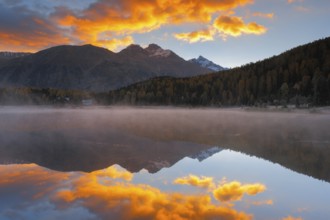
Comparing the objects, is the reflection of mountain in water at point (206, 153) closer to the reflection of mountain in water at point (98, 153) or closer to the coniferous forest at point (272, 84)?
the reflection of mountain in water at point (98, 153)

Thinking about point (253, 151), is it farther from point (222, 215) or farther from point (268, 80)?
point (268, 80)

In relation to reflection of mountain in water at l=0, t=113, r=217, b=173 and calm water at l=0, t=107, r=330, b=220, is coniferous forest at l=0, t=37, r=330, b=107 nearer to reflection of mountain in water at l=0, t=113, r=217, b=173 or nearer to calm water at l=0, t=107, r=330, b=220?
reflection of mountain in water at l=0, t=113, r=217, b=173

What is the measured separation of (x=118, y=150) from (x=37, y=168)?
7274 mm

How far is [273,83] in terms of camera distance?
133 metres

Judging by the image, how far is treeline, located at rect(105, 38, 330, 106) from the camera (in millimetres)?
110875

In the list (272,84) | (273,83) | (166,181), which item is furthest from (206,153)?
(272,84)

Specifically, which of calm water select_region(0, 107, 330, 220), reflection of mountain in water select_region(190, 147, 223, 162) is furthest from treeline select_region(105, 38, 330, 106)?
calm water select_region(0, 107, 330, 220)

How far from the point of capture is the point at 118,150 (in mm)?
24172

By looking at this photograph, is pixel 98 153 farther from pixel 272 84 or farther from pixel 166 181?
pixel 272 84

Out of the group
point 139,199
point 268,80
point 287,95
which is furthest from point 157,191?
point 268,80

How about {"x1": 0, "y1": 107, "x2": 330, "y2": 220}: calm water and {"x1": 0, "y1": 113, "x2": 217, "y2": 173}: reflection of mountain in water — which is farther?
{"x1": 0, "y1": 113, "x2": 217, "y2": 173}: reflection of mountain in water

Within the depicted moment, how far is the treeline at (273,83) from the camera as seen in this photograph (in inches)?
4365

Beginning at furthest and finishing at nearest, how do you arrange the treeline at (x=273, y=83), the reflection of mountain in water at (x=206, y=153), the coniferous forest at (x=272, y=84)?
Answer: the treeline at (x=273, y=83) < the coniferous forest at (x=272, y=84) < the reflection of mountain in water at (x=206, y=153)


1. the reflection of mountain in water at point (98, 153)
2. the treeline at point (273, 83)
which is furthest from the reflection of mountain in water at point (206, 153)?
the treeline at point (273, 83)
